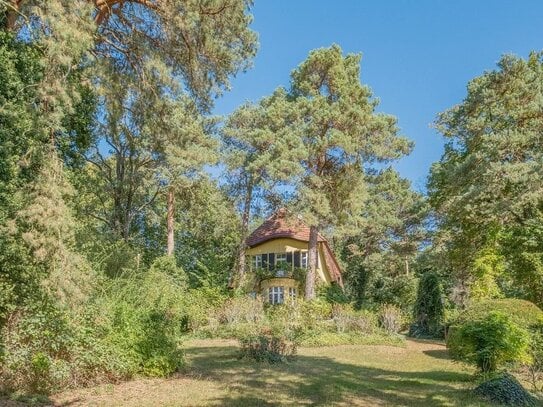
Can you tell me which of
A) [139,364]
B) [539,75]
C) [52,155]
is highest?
[539,75]

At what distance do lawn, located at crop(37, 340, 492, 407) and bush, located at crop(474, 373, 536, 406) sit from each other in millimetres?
282

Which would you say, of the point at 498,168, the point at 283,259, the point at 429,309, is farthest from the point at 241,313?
the point at 498,168

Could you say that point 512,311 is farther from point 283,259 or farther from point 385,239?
point 385,239

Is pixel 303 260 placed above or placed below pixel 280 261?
above

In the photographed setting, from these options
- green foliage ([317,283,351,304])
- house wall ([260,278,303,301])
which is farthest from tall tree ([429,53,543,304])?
house wall ([260,278,303,301])

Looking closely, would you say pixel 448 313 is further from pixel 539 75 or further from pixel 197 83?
pixel 197 83

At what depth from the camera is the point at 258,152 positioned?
25219mm

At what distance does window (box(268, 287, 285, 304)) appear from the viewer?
25438mm

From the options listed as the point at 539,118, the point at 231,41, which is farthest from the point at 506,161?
the point at 231,41

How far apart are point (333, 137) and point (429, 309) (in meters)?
10.1

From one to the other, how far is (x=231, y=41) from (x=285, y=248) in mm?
18789

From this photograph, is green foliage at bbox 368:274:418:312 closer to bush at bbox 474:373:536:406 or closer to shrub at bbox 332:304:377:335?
shrub at bbox 332:304:377:335

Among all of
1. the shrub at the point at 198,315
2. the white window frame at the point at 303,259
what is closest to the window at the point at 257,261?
the white window frame at the point at 303,259

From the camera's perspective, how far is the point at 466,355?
29.1 feet
